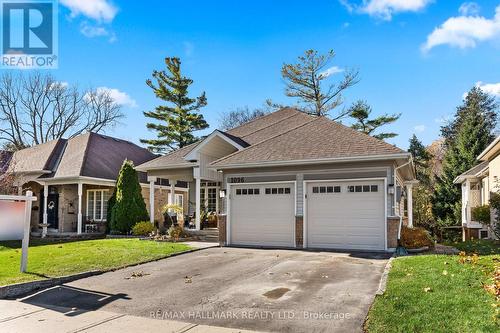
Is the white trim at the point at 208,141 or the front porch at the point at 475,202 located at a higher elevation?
the white trim at the point at 208,141

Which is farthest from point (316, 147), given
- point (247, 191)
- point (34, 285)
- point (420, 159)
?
point (420, 159)

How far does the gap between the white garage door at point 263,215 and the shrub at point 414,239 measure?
12.0ft

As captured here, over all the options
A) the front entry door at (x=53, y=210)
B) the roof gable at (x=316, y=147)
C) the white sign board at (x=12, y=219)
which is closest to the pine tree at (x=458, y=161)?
the roof gable at (x=316, y=147)

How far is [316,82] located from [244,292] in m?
29.9

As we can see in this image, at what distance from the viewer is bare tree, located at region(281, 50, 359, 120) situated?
35062 mm

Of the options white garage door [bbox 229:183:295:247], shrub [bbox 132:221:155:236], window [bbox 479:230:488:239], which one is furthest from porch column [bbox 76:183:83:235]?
window [bbox 479:230:488:239]

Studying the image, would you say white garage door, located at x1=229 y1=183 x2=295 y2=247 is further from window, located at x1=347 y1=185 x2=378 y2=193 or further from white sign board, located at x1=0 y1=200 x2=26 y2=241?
white sign board, located at x1=0 y1=200 x2=26 y2=241

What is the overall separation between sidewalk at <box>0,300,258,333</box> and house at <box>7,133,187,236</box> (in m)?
15.0

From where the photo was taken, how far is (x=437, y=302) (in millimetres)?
6137

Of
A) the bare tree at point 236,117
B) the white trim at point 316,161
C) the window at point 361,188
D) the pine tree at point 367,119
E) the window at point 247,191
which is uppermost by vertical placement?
the bare tree at point 236,117

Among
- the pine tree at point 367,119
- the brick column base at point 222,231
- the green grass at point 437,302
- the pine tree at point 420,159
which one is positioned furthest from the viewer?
the pine tree at point 420,159

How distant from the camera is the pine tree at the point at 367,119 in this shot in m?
33.3

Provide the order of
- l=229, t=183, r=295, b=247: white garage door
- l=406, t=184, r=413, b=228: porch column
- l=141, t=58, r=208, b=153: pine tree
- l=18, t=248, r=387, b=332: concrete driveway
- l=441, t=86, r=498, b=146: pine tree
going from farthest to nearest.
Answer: l=141, t=58, r=208, b=153: pine tree
l=441, t=86, r=498, b=146: pine tree
l=406, t=184, r=413, b=228: porch column
l=229, t=183, r=295, b=247: white garage door
l=18, t=248, r=387, b=332: concrete driveway

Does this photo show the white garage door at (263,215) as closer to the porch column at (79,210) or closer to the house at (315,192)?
the house at (315,192)
